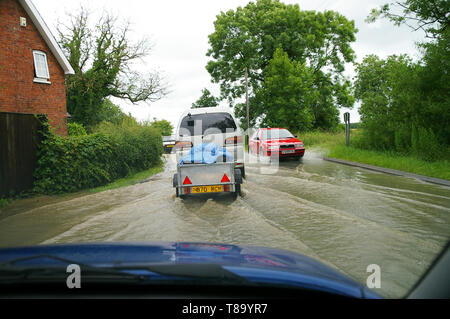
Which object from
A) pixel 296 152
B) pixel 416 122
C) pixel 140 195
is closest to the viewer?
pixel 140 195

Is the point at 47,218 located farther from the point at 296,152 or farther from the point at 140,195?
the point at 296,152

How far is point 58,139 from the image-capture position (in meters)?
9.70

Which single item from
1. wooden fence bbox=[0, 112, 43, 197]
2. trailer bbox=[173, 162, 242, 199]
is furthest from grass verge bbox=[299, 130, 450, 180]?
wooden fence bbox=[0, 112, 43, 197]

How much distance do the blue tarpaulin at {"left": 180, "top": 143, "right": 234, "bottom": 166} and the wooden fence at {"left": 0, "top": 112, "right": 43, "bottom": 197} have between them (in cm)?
460

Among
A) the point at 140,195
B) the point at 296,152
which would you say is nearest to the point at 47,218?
the point at 140,195

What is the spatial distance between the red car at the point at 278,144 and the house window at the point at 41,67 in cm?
→ 1199

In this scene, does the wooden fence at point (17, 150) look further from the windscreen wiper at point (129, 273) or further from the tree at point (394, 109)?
the tree at point (394, 109)

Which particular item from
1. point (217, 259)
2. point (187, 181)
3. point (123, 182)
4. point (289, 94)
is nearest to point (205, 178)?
point (187, 181)

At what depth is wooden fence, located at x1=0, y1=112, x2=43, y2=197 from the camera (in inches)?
332

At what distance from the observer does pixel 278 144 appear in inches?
642

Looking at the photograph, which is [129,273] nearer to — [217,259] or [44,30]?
[217,259]

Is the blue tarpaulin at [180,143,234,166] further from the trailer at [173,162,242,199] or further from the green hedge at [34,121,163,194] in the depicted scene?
the green hedge at [34,121,163,194]

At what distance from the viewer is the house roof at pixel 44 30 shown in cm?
1670

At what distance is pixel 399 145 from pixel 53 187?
44.9 feet
